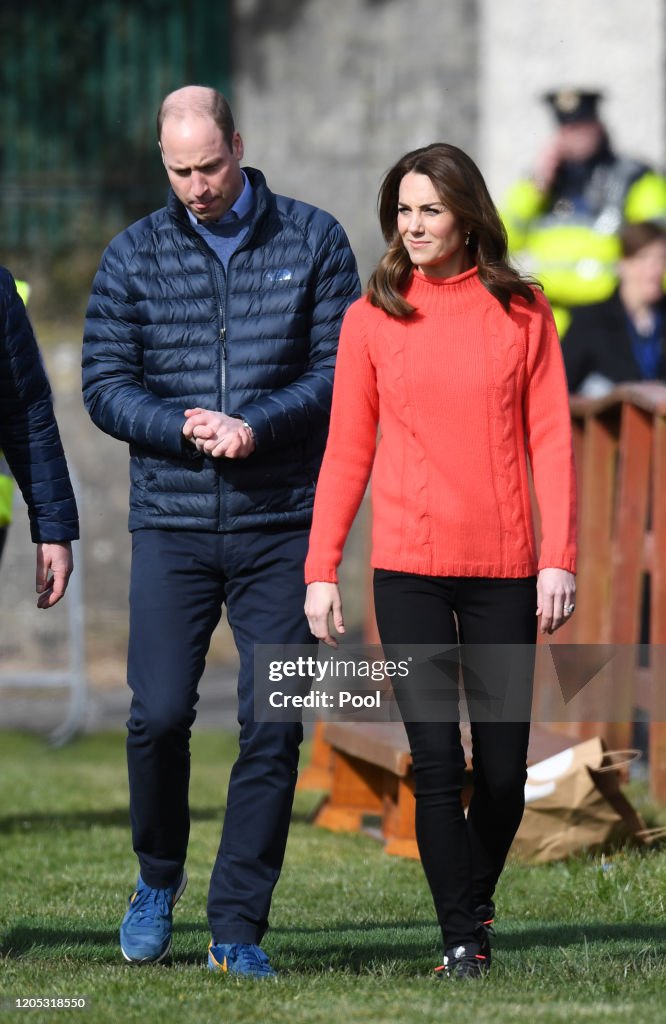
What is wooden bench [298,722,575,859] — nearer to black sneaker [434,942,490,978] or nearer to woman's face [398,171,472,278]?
black sneaker [434,942,490,978]

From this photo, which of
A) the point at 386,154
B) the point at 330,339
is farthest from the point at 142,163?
the point at 330,339

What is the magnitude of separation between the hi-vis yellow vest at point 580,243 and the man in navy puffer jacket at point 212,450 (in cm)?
536

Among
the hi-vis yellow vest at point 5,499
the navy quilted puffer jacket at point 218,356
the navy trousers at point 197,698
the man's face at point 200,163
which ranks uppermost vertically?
the man's face at point 200,163

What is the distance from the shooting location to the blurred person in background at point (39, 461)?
4.87 m

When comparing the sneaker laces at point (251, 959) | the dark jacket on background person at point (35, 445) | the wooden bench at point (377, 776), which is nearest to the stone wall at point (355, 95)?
the wooden bench at point (377, 776)

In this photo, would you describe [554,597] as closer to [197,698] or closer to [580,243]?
[197,698]

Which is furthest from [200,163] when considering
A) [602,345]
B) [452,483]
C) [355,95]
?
[355,95]

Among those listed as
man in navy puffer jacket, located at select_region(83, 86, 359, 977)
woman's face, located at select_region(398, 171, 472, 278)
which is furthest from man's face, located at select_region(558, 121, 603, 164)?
woman's face, located at select_region(398, 171, 472, 278)

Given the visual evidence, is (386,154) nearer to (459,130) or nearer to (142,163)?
(459,130)

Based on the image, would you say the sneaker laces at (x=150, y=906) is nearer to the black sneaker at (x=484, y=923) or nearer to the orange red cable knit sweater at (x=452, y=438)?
the black sneaker at (x=484, y=923)

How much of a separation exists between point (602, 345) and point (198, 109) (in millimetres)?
5083

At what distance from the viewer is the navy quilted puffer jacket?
15.3ft

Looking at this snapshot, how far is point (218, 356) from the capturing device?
4.69 meters

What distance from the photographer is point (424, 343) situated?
4465 mm
